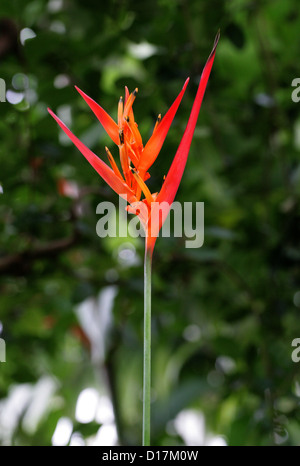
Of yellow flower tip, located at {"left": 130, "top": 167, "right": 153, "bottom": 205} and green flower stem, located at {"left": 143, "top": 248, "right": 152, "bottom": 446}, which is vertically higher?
yellow flower tip, located at {"left": 130, "top": 167, "right": 153, "bottom": 205}

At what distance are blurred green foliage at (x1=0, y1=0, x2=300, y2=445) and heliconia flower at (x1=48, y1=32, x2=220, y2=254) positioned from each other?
269mm

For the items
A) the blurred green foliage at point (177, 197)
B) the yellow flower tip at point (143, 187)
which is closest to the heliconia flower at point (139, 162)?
the yellow flower tip at point (143, 187)

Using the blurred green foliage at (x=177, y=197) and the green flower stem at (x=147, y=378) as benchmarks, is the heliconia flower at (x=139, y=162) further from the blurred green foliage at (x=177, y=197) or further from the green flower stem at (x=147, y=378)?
the blurred green foliage at (x=177, y=197)

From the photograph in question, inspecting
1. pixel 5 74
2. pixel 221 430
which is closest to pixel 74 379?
pixel 221 430

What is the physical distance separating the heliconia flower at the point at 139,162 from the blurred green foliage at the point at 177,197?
0.88ft

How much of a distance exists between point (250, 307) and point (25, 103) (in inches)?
11.8

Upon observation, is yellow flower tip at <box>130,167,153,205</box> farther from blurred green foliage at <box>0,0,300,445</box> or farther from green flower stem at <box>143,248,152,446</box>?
blurred green foliage at <box>0,0,300,445</box>

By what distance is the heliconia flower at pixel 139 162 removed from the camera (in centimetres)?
22

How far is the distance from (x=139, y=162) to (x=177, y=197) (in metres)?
0.33

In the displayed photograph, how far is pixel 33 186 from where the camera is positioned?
0.53 metres

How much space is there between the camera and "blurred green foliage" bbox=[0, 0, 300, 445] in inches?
20.2

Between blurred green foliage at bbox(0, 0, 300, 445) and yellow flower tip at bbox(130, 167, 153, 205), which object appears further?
blurred green foliage at bbox(0, 0, 300, 445)

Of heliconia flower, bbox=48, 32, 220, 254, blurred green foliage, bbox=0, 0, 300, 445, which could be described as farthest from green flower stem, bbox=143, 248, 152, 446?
blurred green foliage, bbox=0, 0, 300, 445

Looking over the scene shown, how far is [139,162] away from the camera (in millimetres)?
234
